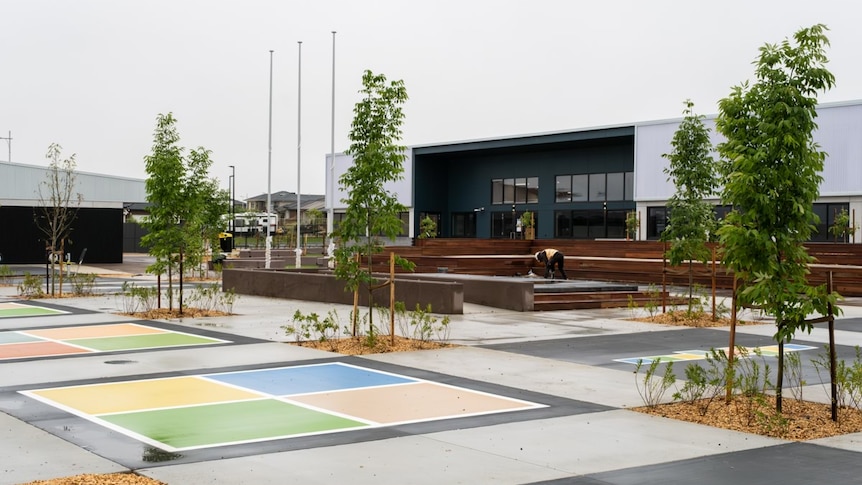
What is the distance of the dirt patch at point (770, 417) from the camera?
10.3 meters

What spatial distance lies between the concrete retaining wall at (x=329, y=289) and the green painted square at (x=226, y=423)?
43.4 feet

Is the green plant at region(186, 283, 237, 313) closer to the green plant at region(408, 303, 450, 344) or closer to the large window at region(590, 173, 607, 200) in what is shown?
the green plant at region(408, 303, 450, 344)

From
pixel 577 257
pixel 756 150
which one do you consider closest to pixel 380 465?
pixel 756 150

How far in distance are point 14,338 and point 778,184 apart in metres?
15.0

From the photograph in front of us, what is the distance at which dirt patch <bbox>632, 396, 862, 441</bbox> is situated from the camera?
407 inches

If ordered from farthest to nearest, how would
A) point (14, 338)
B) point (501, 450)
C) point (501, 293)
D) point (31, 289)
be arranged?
point (31, 289), point (501, 293), point (14, 338), point (501, 450)

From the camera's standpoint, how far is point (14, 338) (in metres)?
19.6

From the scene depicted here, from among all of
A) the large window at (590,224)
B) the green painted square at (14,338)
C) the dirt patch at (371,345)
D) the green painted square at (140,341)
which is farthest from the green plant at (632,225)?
the green painted square at (14,338)

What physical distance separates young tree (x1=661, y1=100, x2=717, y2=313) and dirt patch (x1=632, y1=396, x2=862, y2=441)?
11.5m

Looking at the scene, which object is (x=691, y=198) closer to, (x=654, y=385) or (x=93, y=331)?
(x=654, y=385)

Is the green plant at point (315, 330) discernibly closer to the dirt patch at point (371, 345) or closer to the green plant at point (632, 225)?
the dirt patch at point (371, 345)

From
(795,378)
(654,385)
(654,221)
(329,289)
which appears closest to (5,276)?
(329,289)

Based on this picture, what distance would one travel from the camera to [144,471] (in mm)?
8578

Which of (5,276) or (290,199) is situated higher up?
(290,199)
